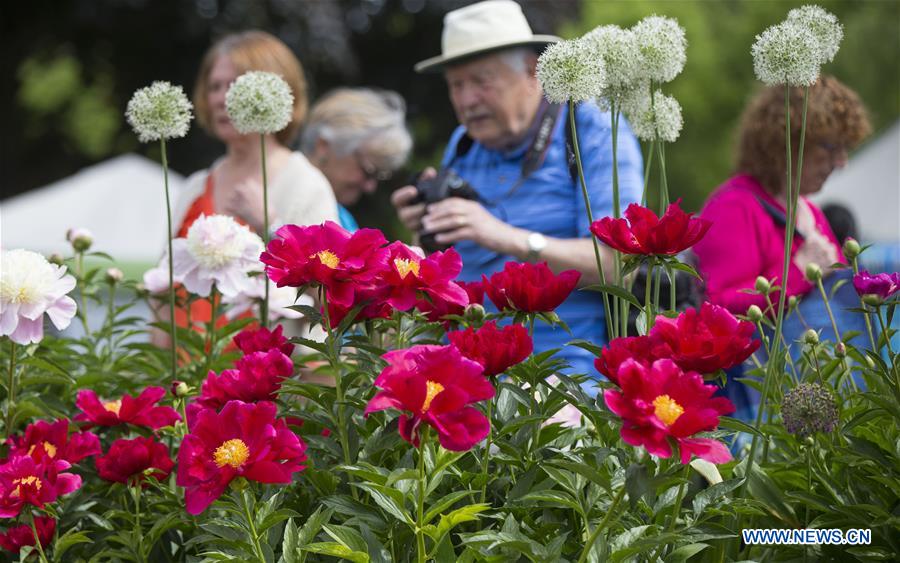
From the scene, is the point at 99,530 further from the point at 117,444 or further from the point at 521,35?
the point at 521,35

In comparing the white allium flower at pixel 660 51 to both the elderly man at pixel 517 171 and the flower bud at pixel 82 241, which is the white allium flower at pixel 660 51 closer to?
the elderly man at pixel 517 171

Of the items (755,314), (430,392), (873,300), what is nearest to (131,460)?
(430,392)

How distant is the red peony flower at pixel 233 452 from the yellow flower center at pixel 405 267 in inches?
11.5

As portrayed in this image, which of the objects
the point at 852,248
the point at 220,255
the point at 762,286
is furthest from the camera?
the point at 220,255

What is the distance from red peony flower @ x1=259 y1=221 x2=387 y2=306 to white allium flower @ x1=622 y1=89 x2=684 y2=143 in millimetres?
514

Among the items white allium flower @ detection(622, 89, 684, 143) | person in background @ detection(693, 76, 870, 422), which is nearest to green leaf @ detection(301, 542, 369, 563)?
white allium flower @ detection(622, 89, 684, 143)

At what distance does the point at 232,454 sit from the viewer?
1481mm

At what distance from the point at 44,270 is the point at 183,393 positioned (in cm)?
34

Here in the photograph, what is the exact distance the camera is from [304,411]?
1.78m

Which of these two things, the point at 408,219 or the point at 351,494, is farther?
the point at 408,219

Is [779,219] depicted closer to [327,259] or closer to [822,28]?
[822,28]

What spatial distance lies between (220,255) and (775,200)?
7.22 ft

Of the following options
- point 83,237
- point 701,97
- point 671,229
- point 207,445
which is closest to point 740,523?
point 671,229

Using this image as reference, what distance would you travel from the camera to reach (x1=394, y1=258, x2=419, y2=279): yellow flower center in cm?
167
